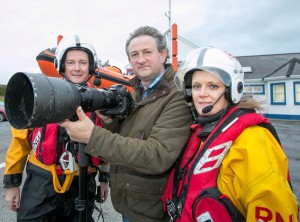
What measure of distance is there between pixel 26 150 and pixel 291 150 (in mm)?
7152

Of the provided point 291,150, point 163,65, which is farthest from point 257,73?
point 163,65

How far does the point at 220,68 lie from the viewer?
1482mm

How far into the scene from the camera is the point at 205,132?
1427 millimetres

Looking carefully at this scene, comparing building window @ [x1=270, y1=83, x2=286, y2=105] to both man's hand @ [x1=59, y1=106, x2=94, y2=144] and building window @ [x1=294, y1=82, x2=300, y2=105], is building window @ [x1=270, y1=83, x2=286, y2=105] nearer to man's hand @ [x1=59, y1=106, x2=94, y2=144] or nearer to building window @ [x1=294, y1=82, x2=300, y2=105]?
building window @ [x1=294, y1=82, x2=300, y2=105]

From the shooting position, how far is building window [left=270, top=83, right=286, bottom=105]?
58.9 feet

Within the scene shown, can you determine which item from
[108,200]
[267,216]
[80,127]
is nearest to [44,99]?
[80,127]

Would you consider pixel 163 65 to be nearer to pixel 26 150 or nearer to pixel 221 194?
pixel 221 194

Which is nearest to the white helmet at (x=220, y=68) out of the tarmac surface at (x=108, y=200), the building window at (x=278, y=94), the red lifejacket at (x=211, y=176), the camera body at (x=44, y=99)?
the red lifejacket at (x=211, y=176)

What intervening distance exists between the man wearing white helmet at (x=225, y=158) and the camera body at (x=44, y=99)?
56 cm

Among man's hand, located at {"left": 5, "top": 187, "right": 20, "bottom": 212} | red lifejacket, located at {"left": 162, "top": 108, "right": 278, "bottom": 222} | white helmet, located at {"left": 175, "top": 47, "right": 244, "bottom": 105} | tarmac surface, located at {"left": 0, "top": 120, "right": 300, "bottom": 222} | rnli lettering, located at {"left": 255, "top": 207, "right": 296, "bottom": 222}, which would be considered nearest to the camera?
rnli lettering, located at {"left": 255, "top": 207, "right": 296, "bottom": 222}

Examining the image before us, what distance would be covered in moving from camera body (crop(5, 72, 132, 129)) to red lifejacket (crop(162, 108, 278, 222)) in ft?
2.09

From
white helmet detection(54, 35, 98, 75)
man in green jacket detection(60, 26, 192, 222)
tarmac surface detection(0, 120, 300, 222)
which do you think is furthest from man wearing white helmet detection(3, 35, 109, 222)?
tarmac surface detection(0, 120, 300, 222)

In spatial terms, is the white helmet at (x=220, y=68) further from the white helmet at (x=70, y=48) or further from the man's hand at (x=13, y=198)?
the man's hand at (x=13, y=198)

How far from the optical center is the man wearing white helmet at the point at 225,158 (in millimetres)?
1103
